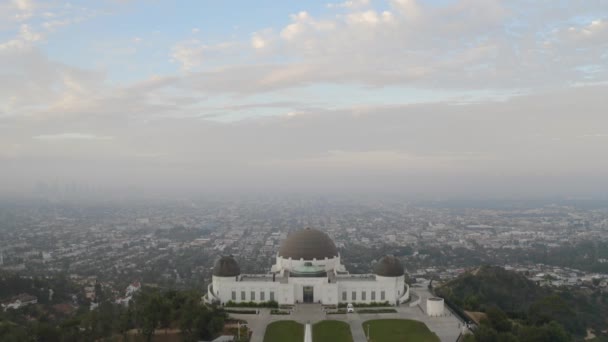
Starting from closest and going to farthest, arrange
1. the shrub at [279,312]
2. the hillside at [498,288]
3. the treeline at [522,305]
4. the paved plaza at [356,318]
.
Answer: the treeline at [522,305], the paved plaza at [356,318], the shrub at [279,312], the hillside at [498,288]

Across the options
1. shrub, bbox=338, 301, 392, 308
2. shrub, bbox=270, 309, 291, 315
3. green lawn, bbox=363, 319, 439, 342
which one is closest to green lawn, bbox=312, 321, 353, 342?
green lawn, bbox=363, 319, 439, 342

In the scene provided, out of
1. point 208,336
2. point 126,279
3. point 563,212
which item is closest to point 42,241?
point 126,279

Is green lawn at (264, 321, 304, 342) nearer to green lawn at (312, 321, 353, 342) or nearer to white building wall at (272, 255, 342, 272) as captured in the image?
green lawn at (312, 321, 353, 342)

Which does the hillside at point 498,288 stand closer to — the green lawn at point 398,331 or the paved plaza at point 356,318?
the paved plaza at point 356,318

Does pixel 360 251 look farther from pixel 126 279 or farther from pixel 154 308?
pixel 154 308

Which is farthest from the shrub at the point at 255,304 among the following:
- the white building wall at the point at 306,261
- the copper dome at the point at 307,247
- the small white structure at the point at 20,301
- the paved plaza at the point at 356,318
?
the small white structure at the point at 20,301

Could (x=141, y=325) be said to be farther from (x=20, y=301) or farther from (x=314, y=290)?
(x=20, y=301)
